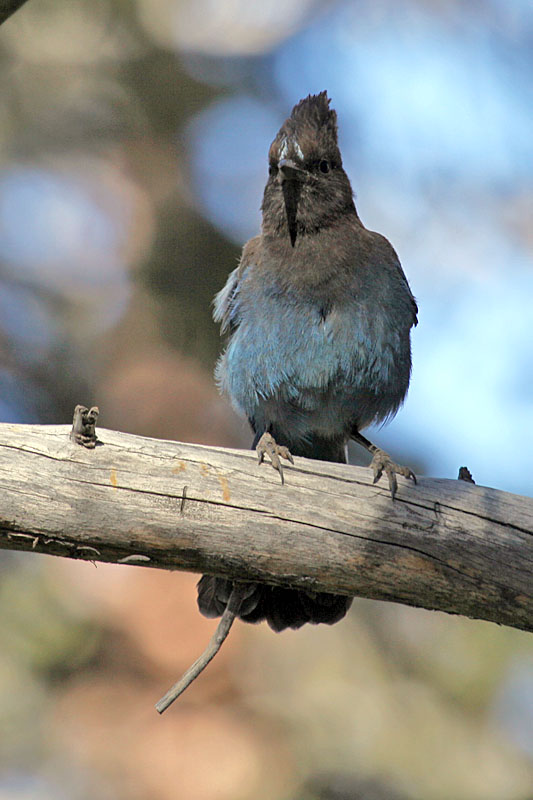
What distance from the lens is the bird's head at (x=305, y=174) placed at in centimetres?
493

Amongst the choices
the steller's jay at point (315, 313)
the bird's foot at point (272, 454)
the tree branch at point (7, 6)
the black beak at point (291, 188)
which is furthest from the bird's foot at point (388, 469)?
the tree branch at point (7, 6)

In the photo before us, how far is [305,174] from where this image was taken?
4.95 metres

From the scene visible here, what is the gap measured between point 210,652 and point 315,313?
6.03ft

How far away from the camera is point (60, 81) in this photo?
7.89 m

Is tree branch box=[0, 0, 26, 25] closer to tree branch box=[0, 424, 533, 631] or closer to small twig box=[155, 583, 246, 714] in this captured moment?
tree branch box=[0, 424, 533, 631]

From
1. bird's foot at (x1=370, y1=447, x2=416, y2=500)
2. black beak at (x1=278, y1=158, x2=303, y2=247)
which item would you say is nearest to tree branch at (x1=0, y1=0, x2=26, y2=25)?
black beak at (x1=278, y1=158, x2=303, y2=247)

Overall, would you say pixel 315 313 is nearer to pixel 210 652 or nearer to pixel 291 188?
pixel 291 188

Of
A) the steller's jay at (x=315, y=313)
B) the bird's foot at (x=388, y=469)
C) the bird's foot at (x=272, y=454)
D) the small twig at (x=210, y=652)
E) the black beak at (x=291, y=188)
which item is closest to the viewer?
the small twig at (x=210, y=652)

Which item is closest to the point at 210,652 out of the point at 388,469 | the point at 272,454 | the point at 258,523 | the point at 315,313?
the point at 258,523

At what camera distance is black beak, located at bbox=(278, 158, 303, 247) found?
487cm

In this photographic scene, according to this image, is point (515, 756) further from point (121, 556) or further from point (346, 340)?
point (121, 556)

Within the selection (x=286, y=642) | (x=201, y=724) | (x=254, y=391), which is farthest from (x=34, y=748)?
(x=254, y=391)

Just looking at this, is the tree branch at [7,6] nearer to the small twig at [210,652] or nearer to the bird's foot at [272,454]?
the bird's foot at [272,454]

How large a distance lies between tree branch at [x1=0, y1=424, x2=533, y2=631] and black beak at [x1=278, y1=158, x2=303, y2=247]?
1637mm
